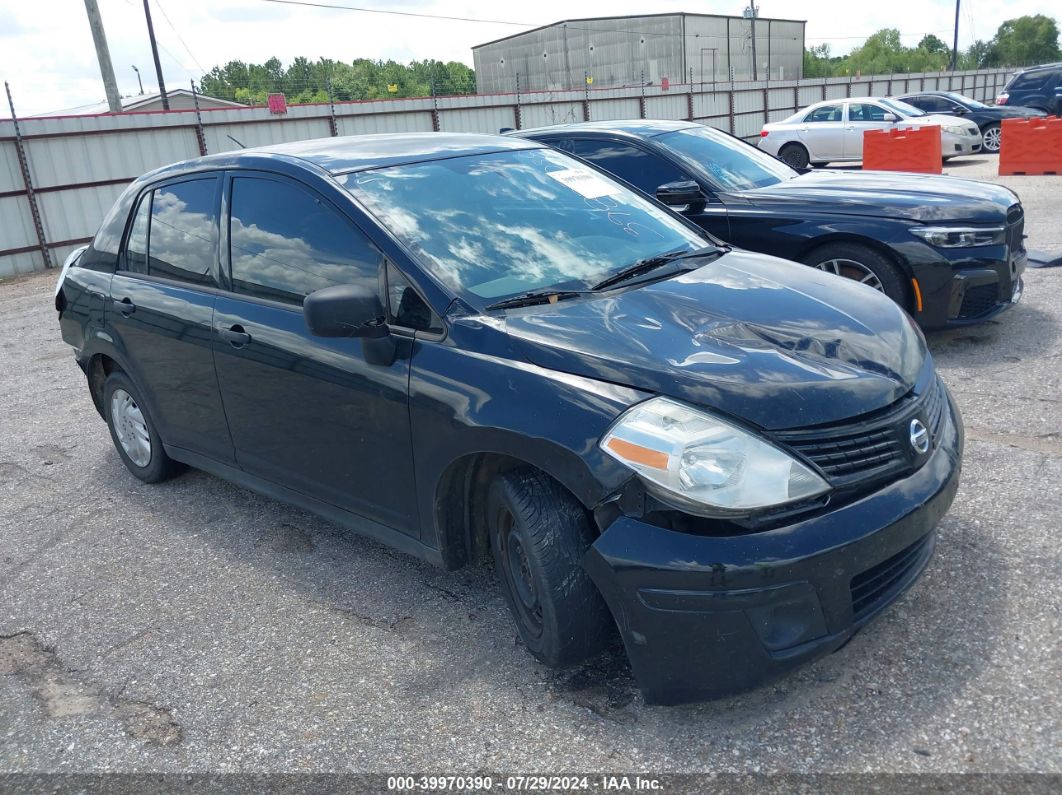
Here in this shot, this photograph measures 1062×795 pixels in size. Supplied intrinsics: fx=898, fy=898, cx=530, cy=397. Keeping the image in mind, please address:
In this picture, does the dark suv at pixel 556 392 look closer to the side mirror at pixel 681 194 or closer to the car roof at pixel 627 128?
the side mirror at pixel 681 194

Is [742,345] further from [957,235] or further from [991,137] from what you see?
[991,137]

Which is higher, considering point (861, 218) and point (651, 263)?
point (651, 263)

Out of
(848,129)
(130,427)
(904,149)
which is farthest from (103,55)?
(130,427)

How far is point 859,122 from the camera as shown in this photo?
17.6 metres

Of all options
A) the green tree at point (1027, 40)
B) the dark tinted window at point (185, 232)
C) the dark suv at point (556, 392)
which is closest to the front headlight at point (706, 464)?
the dark suv at point (556, 392)

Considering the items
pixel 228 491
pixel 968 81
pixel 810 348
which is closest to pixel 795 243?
pixel 810 348

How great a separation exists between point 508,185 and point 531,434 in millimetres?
1442

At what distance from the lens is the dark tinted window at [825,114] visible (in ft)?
58.7

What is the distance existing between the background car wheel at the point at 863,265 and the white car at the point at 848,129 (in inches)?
496

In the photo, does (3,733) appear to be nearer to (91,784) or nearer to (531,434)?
(91,784)

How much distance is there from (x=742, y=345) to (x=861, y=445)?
46cm

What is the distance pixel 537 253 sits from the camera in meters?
3.37

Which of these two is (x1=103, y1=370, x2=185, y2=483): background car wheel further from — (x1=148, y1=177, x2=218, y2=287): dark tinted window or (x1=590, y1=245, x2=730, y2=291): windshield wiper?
(x1=590, y1=245, x2=730, y2=291): windshield wiper

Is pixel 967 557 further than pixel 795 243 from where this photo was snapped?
No
